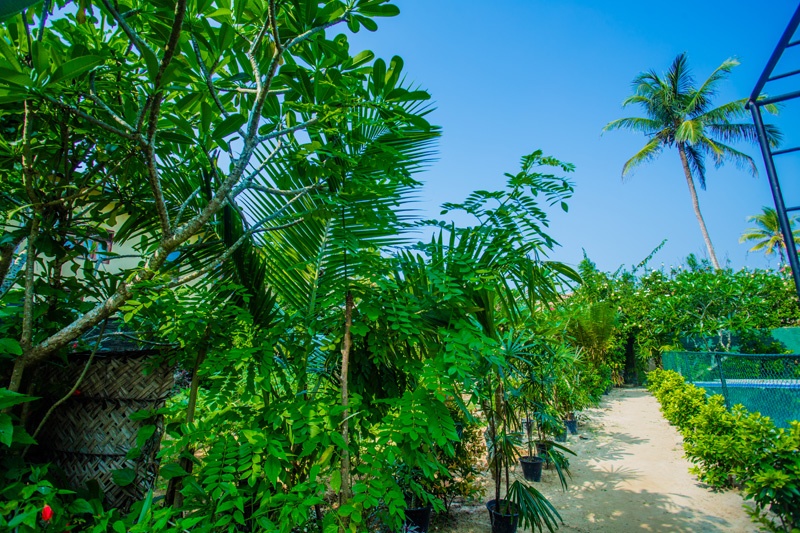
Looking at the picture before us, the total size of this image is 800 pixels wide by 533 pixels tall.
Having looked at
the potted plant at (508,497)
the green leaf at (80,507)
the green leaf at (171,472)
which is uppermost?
the green leaf at (171,472)

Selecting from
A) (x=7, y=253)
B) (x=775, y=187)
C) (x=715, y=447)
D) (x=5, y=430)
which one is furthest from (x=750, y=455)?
(x=7, y=253)

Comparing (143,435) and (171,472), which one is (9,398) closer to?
(143,435)

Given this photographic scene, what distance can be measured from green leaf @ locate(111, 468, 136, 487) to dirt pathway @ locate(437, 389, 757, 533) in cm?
263

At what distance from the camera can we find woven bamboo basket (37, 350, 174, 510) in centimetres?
157

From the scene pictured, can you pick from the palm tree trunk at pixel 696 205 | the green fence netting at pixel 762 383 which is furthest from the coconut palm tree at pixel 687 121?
the green fence netting at pixel 762 383

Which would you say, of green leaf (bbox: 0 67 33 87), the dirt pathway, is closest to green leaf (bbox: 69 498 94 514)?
green leaf (bbox: 0 67 33 87)

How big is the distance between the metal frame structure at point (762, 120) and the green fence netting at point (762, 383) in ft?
11.5

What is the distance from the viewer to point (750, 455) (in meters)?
2.91

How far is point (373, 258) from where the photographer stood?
1554 millimetres

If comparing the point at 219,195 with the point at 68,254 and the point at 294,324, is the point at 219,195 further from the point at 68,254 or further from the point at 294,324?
the point at 68,254

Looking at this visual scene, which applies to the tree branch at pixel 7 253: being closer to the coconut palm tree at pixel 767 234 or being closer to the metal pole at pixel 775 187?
the metal pole at pixel 775 187

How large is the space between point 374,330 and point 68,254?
4.37ft

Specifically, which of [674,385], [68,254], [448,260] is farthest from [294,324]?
[674,385]

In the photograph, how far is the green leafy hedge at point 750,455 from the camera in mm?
2557
